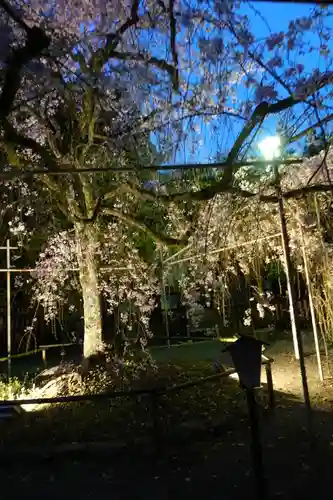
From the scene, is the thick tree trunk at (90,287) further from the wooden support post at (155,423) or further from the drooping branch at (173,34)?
the drooping branch at (173,34)

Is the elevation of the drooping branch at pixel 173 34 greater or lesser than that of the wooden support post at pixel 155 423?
greater

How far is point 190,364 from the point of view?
31.7 ft

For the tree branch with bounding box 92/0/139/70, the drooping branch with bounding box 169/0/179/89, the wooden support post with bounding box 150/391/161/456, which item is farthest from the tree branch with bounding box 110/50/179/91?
the wooden support post with bounding box 150/391/161/456

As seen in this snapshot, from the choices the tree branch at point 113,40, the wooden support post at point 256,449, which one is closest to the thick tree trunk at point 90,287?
the tree branch at point 113,40

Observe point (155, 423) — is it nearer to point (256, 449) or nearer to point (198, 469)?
point (198, 469)

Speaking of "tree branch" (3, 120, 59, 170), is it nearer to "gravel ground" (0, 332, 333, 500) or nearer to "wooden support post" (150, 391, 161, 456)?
"wooden support post" (150, 391, 161, 456)

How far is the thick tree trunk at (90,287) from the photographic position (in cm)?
866

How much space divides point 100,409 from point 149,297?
3.49 m

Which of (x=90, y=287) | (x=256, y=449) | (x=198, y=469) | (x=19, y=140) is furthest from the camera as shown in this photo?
(x=90, y=287)

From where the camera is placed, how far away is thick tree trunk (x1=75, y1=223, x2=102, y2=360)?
8656 mm

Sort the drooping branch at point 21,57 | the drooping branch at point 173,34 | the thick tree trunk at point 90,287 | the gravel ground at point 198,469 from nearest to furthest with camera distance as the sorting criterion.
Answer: the gravel ground at point 198,469 → the drooping branch at point 21,57 → the drooping branch at point 173,34 → the thick tree trunk at point 90,287

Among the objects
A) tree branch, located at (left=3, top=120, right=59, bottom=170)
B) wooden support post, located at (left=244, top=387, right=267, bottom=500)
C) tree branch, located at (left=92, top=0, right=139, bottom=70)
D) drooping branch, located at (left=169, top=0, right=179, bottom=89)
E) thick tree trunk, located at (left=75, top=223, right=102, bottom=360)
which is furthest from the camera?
thick tree trunk, located at (left=75, top=223, right=102, bottom=360)

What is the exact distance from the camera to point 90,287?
8758 millimetres

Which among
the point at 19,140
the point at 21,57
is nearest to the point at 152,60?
the point at 19,140
